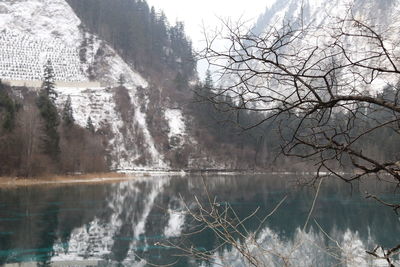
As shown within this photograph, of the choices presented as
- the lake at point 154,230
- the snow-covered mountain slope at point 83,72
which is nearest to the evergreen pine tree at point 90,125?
the snow-covered mountain slope at point 83,72

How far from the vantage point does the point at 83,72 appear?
296ft

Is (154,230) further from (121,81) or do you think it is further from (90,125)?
(121,81)

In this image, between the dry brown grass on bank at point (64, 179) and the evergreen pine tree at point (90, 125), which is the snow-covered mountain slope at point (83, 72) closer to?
the evergreen pine tree at point (90, 125)

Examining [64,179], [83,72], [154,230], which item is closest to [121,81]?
[83,72]

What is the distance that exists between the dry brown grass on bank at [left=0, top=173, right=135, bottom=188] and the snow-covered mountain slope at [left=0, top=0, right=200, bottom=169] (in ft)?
38.7

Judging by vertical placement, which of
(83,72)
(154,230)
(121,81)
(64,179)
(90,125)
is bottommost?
(64,179)

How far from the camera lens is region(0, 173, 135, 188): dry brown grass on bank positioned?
41.4 metres

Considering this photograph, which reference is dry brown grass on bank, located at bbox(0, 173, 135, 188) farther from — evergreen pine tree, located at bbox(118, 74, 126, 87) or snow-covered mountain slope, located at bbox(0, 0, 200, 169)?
evergreen pine tree, located at bbox(118, 74, 126, 87)

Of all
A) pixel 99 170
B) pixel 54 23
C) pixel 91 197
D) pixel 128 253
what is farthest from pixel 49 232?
pixel 54 23

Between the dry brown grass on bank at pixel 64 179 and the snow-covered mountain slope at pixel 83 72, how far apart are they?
38.7 ft

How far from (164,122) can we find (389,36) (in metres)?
77.4

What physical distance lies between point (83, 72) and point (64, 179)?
47486mm

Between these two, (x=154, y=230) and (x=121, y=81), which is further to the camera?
(x=121, y=81)

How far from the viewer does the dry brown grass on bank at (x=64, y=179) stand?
41.4m
